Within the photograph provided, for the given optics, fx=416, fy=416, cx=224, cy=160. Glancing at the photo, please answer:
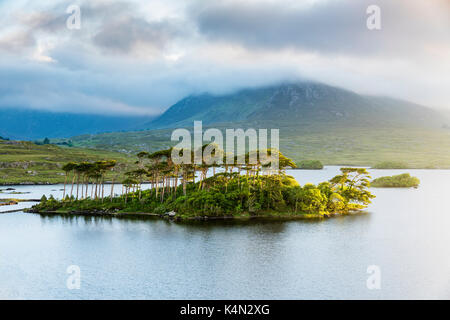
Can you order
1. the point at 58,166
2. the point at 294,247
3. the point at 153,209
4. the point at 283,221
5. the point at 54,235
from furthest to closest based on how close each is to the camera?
the point at 58,166 < the point at 153,209 < the point at 283,221 < the point at 54,235 < the point at 294,247

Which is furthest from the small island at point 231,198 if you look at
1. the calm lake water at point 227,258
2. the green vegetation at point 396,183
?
the green vegetation at point 396,183

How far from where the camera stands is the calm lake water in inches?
1500

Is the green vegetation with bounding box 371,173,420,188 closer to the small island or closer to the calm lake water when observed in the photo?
the small island

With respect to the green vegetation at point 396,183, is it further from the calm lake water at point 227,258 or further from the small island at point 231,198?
the calm lake water at point 227,258

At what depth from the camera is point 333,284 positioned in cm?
3897

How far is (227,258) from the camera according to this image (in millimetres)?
47656

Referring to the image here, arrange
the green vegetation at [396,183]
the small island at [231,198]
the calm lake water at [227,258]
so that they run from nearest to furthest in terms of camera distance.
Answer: the calm lake water at [227,258], the small island at [231,198], the green vegetation at [396,183]

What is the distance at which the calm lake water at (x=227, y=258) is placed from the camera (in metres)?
38.1

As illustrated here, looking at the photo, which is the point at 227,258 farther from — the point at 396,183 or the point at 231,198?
the point at 396,183

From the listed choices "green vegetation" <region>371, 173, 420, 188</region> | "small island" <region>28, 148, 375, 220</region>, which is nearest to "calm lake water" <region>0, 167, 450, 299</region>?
"small island" <region>28, 148, 375, 220</region>
